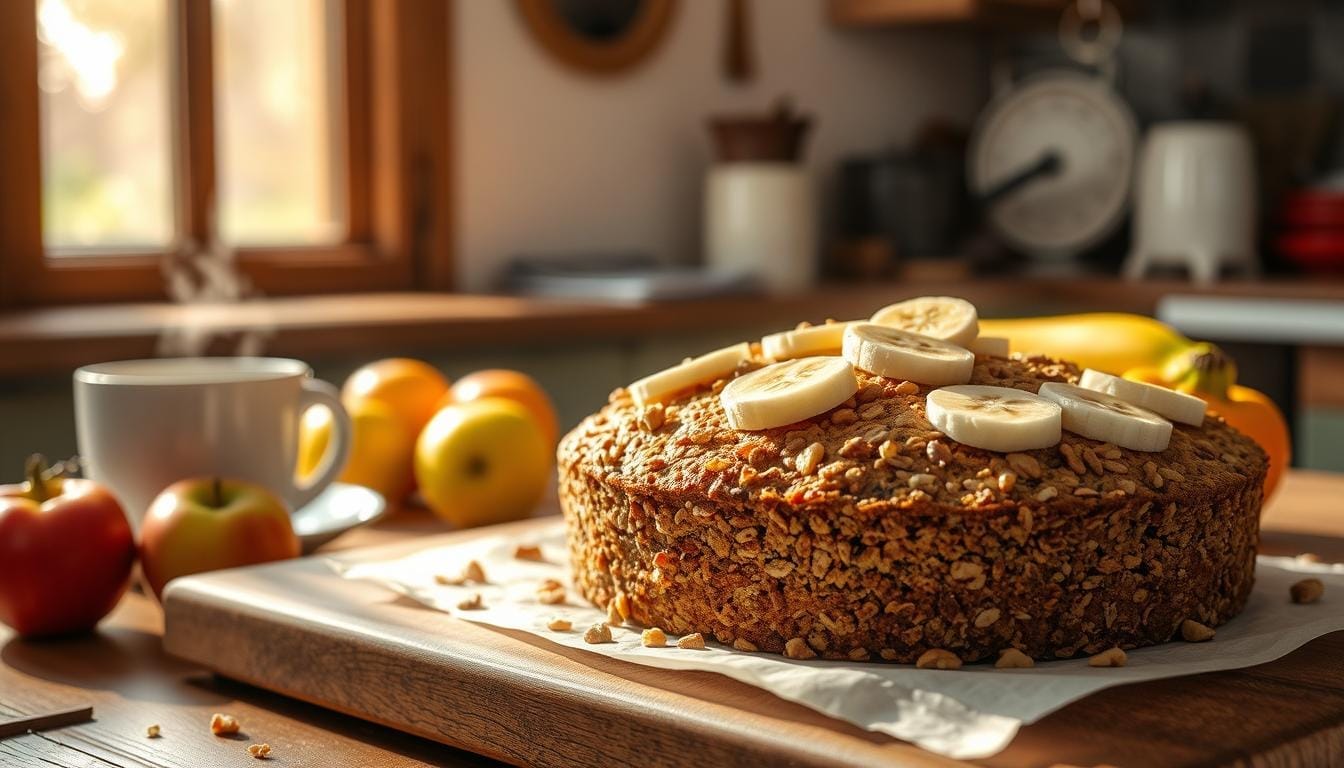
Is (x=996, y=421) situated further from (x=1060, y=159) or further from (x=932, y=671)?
(x=1060, y=159)

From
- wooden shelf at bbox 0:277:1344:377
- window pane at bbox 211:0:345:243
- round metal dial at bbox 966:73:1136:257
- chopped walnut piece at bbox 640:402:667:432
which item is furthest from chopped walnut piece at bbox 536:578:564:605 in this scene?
round metal dial at bbox 966:73:1136:257

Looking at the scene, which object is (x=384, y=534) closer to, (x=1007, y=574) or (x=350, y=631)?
(x=350, y=631)

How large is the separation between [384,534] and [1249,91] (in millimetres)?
2712

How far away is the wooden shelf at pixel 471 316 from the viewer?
1766 millimetres

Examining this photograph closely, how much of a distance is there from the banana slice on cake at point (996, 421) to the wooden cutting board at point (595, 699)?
0.39 ft

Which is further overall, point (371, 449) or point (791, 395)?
point (371, 449)

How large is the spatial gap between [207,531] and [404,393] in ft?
1.16

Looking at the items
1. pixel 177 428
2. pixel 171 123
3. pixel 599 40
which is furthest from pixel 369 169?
pixel 177 428

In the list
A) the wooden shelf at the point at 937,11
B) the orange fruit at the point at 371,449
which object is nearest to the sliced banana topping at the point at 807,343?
the orange fruit at the point at 371,449

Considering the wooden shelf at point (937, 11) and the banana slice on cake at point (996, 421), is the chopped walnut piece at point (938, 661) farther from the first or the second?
the wooden shelf at point (937, 11)

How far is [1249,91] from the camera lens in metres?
3.26

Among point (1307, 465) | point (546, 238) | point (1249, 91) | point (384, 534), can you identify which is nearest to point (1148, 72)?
point (1249, 91)

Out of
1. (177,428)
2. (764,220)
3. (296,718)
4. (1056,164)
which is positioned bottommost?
(296,718)

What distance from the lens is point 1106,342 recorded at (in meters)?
1.10
